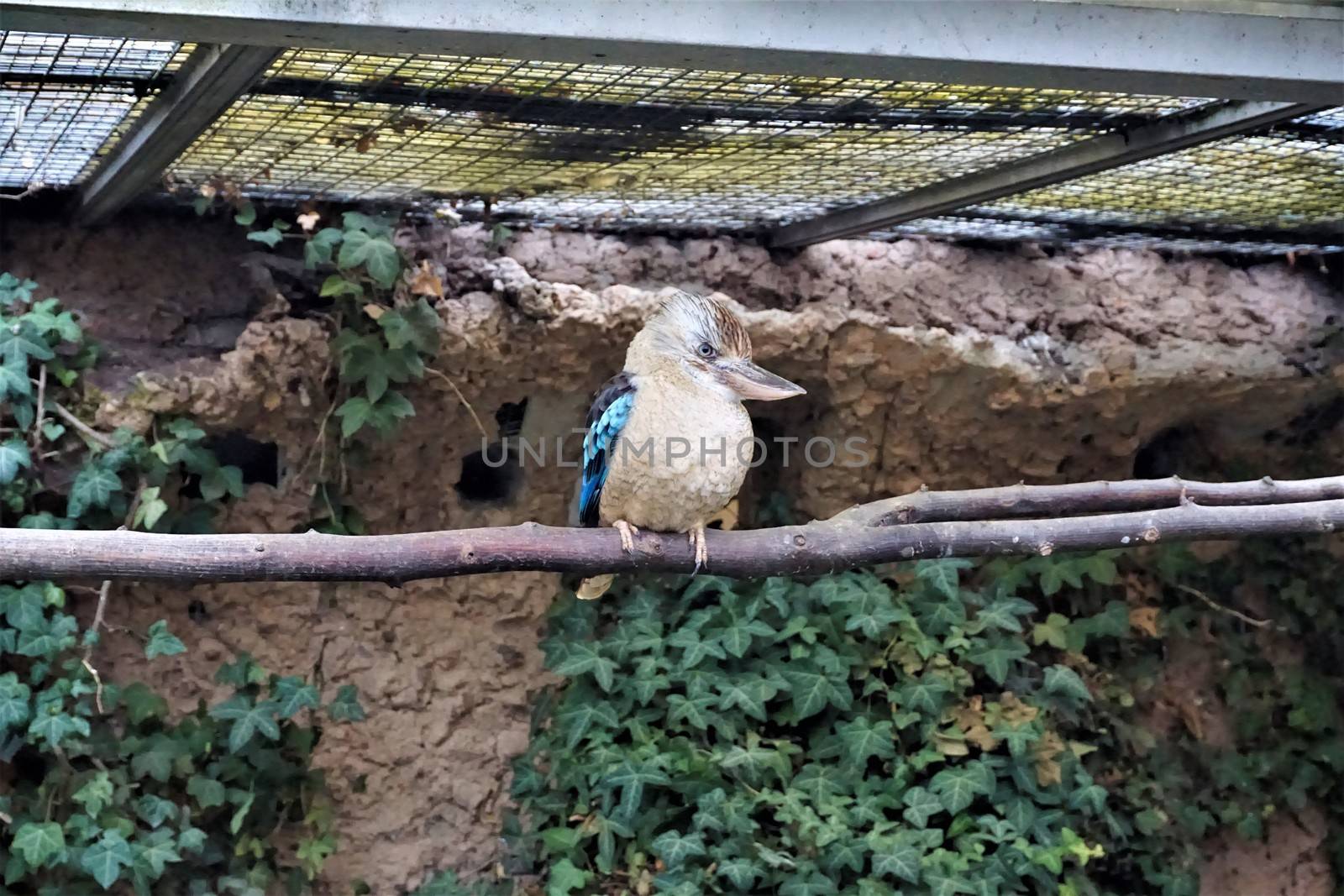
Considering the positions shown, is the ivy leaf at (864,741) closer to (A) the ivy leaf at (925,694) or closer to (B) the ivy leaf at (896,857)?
(A) the ivy leaf at (925,694)

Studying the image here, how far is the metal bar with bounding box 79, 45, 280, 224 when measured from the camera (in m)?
2.54

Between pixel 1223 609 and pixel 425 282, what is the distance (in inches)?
147

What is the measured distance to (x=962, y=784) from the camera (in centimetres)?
432

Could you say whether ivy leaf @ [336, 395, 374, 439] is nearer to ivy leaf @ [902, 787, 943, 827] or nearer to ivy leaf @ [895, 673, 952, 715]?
ivy leaf @ [895, 673, 952, 715]

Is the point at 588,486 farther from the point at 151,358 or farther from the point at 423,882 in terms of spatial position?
the point at 423,882

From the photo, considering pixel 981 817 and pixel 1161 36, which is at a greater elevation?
pixel 1161 36

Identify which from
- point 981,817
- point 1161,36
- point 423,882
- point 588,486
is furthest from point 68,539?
point 981,817

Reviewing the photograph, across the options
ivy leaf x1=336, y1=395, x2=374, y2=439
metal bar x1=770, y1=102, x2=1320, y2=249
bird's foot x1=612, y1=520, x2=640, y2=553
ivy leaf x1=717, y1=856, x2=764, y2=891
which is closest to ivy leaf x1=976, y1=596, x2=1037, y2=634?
ivy leaf x1=717, y1=856, x2=764, y2=891

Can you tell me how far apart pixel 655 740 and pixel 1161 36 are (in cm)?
299

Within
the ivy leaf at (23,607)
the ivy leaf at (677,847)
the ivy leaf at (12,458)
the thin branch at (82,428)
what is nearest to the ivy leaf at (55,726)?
the ivy leaf at (23,607)

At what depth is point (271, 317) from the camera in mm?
4164

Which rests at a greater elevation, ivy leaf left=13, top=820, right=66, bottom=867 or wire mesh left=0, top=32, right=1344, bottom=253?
wire mesh left=0, top=32, right=1344, bottom=253

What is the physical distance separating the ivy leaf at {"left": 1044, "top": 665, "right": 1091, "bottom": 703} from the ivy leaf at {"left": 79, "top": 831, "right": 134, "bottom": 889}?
11.0ft

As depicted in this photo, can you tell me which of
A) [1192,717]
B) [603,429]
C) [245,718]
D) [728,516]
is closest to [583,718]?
[728,516]
